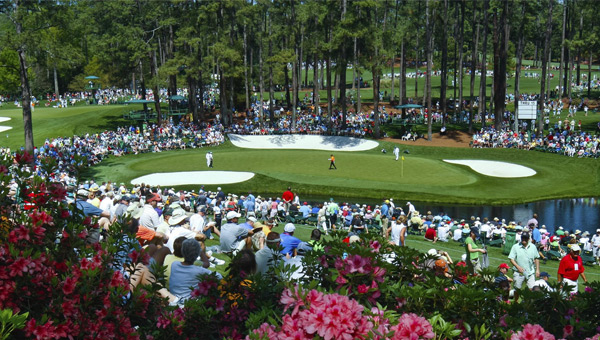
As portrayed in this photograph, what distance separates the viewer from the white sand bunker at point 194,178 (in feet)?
120

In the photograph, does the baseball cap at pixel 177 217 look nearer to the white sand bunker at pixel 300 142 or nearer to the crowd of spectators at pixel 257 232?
the crowd of spectators at pixel 257 232

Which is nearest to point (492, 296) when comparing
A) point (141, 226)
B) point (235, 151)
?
point (141, 226)

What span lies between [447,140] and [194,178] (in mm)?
26751

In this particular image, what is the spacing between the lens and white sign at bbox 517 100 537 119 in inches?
2035

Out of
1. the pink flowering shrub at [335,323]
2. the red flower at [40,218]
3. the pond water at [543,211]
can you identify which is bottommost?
the pond water at [543,211]

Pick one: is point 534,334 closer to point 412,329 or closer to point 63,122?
point 412,329

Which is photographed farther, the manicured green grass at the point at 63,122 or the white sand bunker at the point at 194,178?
the manicured green grass at the point at 63,122

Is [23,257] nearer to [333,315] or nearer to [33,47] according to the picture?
[333,315]

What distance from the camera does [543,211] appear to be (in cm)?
3219

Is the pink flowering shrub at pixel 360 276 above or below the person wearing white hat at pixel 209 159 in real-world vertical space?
above

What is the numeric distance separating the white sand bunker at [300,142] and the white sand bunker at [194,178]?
1573 cm

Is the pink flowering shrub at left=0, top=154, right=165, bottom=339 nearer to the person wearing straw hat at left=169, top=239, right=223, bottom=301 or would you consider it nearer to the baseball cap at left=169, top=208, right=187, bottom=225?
the person wearing straw hat at left=169, top=239, right=223, bottom=301

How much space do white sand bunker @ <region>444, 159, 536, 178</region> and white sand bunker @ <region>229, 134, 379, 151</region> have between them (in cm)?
1020

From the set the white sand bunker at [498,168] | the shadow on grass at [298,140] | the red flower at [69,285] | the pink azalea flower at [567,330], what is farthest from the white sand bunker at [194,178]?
the pink azalea flower at [567,330]
